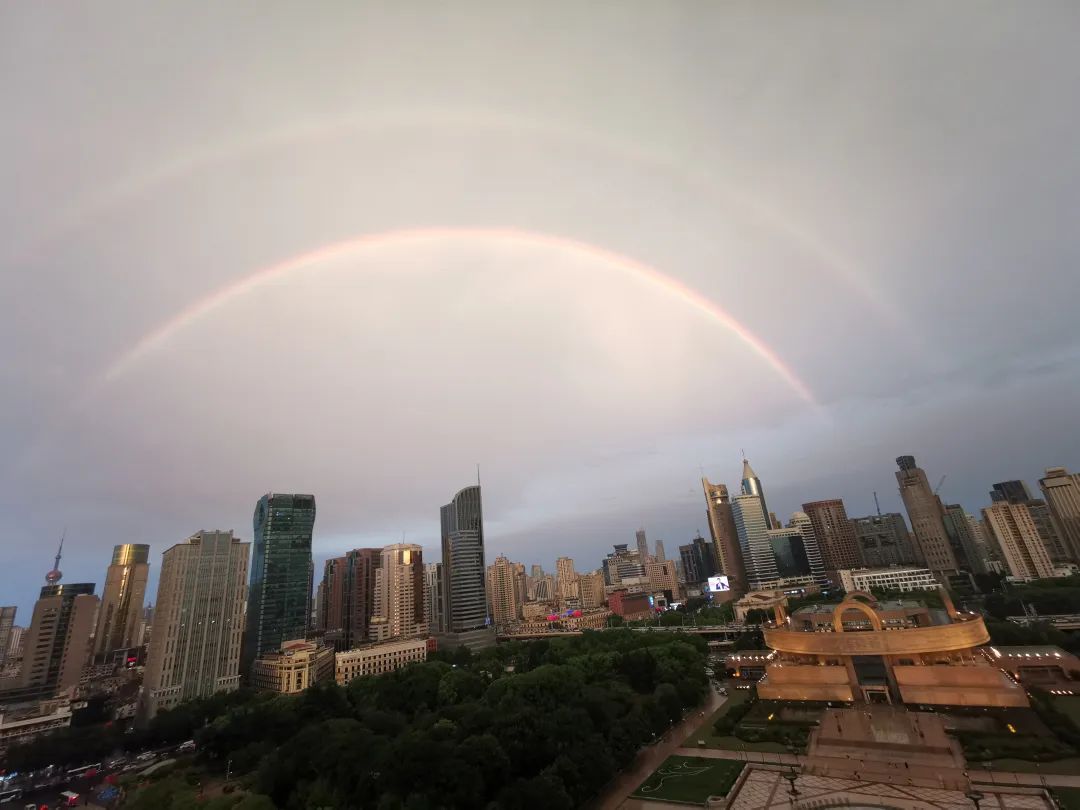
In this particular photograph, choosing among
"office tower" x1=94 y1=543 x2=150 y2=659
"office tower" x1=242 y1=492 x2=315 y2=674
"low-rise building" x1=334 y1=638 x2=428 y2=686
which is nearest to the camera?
"low-rise building" x1=334 y1=638 x2=428 y2=686

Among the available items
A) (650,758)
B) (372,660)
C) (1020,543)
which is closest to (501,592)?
(372,660)

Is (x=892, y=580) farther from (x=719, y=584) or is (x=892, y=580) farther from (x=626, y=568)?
(x=626, y=568)

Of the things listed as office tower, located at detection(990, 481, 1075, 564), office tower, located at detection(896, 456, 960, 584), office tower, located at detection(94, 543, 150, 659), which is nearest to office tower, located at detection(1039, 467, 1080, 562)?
office tower, located at detection(990, 481, 1075, 564)

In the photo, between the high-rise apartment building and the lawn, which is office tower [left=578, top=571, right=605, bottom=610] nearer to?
the high-rise apartment building

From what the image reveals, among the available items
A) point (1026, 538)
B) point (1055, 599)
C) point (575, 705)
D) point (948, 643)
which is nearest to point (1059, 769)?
point (948, 643)

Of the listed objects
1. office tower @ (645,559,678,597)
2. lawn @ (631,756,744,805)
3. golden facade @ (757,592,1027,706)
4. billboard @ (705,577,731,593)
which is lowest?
lawn @ (631,756,744,805)

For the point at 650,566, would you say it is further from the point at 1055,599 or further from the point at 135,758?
the point at 135,758

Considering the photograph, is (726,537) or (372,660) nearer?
(372,660)
